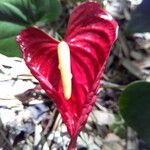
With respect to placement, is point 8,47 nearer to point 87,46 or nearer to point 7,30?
point 7,30

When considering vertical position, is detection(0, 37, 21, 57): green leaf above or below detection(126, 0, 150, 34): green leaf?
above

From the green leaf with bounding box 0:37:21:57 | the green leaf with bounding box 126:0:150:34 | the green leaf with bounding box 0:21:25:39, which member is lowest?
the green leaf with bounding box 126:0:150:34

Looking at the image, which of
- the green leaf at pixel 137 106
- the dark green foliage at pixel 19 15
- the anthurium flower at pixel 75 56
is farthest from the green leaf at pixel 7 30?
the green leaf at pixel 137 106

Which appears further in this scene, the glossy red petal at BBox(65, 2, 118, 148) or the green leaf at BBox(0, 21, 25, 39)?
the green leaf at BBox(0, 21, 25, 39)

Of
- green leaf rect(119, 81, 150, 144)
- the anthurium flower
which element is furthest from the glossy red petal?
green leaf rect(119, 81, 150, 144)

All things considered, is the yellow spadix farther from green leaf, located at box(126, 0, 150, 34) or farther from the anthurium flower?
green leaf, located at box(126, 0, 150, 34)

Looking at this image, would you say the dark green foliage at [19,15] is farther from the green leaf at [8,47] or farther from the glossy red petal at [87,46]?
the glossy red petal at [87,46]
